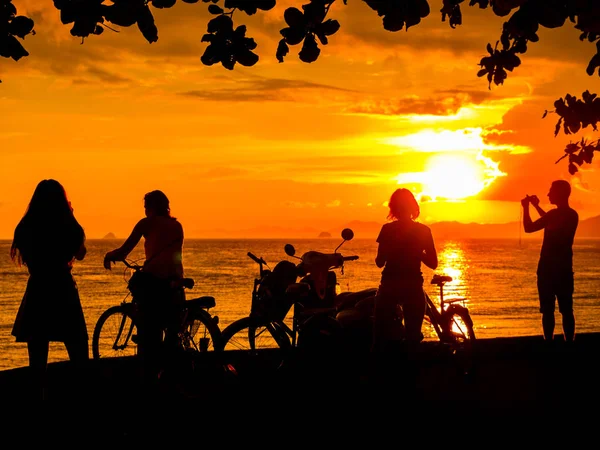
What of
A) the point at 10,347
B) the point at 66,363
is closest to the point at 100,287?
the point at 10,347

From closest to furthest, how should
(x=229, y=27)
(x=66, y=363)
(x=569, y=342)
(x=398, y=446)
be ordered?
(x=229, y=27)
(x=398, y=446)
(x=66, y=363)
(x=569, y=342)

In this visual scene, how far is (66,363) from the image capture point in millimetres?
10852

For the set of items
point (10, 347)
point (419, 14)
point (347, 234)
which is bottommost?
point (10, 347)

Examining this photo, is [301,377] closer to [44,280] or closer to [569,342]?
[44,280]

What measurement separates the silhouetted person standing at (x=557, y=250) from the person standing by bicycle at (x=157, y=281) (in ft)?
15.6

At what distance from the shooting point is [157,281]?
9.29 m

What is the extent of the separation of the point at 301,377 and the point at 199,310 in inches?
51.8

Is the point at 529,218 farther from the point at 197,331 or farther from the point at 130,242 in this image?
the point at 130,242

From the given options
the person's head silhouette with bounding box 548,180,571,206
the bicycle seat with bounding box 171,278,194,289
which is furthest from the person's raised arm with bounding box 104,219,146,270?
the person's head silhouette with bounding box 548,180,571,206

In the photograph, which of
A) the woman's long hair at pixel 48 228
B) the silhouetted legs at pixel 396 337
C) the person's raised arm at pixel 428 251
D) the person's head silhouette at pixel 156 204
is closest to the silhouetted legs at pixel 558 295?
the silhouetted legs at pixel 396 337

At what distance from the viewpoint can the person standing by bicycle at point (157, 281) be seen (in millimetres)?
9234

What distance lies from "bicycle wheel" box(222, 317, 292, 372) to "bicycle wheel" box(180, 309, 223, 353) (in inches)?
7.6

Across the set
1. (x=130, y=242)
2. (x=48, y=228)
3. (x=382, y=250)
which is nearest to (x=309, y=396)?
(x=382, y=250)

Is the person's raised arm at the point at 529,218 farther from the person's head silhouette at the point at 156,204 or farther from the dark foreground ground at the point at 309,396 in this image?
the person's head silhouette at the point at 156,204
